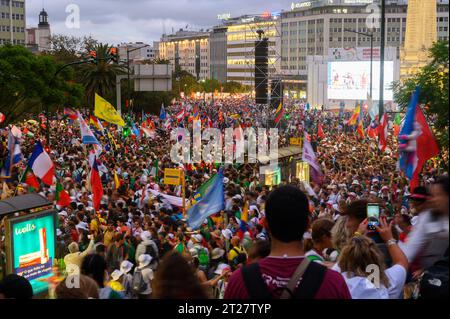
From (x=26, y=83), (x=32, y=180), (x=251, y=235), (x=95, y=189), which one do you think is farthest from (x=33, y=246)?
(x=26, y=83)

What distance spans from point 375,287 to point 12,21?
4556 inches

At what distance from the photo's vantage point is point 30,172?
16.5 m

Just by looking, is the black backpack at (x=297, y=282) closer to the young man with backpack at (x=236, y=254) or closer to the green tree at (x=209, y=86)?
the young man with backpack at (x=236, y=254)

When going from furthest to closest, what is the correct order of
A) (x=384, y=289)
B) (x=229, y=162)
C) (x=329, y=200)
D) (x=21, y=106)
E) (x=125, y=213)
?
(x=21, y=106), (x=229, y=162), (x=329, y=200), (x=125, y=213), (x=384, y=289)

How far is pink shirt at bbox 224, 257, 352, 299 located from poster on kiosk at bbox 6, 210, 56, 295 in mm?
6536

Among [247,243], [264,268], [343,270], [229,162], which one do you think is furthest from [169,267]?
[229,162]

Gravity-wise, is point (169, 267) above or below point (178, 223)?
above

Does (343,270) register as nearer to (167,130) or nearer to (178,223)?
(178,223)

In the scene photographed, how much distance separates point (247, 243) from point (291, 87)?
118 m

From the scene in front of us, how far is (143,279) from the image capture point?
27.3 ft

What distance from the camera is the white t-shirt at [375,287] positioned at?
424cm

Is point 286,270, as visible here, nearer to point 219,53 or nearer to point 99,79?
point 99,79

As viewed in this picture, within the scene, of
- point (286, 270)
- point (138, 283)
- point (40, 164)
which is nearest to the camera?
point (286, 270)

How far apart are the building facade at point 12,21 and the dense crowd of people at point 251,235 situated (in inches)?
3442
